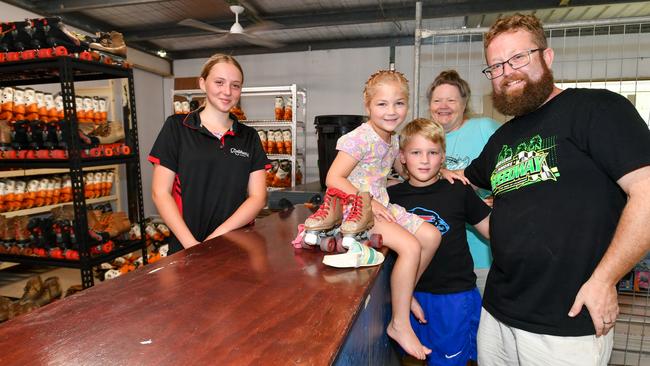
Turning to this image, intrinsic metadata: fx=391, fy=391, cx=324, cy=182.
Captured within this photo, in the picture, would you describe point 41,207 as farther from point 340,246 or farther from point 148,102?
point 148,102

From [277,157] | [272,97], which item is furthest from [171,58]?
[277,157]

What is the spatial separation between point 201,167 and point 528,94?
1.33 m

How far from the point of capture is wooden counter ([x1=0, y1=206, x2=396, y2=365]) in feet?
2.28

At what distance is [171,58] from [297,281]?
7.96 m

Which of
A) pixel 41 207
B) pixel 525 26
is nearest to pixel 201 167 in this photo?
pixel 525 26

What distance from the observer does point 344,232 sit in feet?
4.26

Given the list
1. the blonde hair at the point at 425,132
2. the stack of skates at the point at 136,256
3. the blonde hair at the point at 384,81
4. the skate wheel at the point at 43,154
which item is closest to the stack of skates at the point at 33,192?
the stack of skates at the point at 136,256

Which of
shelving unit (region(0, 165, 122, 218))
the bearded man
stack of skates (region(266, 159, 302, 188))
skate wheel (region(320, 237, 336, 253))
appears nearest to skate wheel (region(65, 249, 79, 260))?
shelving unit (region(0, 165, 122, 218))

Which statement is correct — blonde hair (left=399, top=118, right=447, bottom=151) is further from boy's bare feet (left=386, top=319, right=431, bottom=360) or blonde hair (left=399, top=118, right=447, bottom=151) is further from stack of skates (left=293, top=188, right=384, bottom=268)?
boy's bare feet (left=386, top=319, right=431, bottom=360)

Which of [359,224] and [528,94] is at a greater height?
[528,94]

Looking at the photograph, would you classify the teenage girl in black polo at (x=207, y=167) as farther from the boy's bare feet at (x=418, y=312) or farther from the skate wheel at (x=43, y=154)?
the skate wheel at (x=43, y=154)

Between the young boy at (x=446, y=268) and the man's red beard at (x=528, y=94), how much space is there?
0.51 m

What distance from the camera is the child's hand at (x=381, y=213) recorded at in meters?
1.55

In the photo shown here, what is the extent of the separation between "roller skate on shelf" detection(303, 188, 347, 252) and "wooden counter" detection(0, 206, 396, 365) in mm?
68
